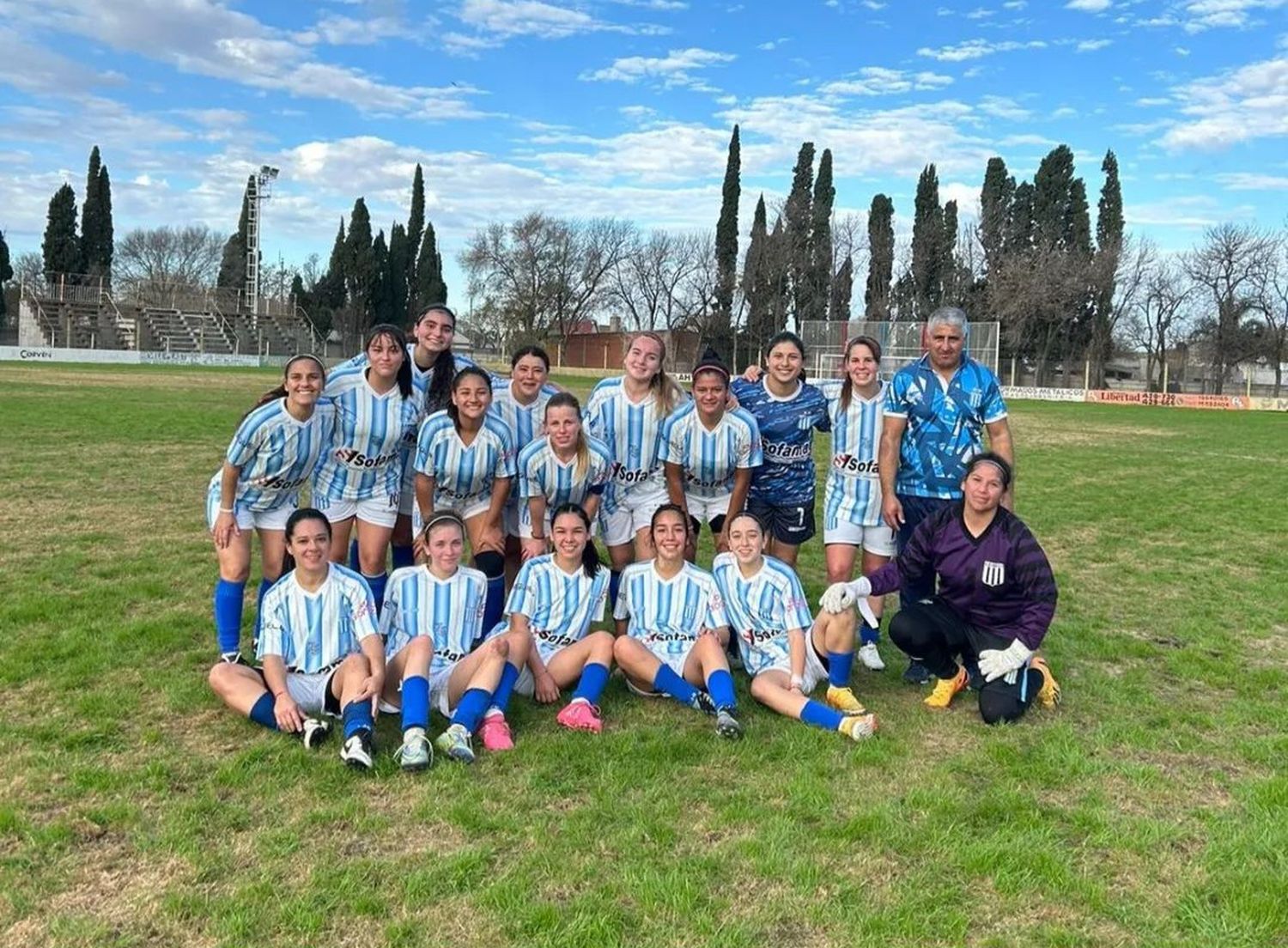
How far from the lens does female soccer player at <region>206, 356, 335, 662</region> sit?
16.1 feet

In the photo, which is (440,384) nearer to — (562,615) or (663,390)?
(663,390)

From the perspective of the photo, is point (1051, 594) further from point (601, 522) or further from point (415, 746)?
point (415, 746)

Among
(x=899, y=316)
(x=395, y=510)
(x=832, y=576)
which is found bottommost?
(x=832, y=576)

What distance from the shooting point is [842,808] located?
3.68 metres

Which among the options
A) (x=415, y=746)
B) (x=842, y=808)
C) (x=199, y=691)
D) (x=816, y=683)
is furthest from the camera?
(x=816, y=683)

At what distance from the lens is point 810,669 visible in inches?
196

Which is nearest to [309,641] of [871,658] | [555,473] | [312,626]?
[312,626]

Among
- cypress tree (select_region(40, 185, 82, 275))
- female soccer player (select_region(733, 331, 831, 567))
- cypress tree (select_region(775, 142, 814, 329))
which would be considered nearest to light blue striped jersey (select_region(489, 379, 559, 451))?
female soccer player (select_region(733, 331, 831, 567))

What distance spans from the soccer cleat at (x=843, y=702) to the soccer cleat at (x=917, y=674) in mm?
536

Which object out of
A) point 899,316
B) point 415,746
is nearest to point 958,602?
point 415,746

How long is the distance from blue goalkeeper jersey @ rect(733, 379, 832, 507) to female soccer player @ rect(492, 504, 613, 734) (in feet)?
4.18

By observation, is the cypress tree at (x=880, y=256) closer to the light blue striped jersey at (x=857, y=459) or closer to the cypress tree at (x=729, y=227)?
the cypress tree at (x=729, y=227)

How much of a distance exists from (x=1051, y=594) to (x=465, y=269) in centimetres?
6091

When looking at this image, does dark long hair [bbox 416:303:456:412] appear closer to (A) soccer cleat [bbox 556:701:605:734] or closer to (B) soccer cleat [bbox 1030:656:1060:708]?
(A) soccer cleat [bbox 556:701:605:734]
